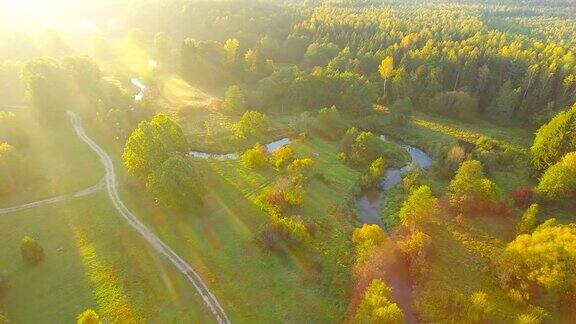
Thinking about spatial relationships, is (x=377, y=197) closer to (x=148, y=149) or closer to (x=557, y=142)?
(x=557, y=142)

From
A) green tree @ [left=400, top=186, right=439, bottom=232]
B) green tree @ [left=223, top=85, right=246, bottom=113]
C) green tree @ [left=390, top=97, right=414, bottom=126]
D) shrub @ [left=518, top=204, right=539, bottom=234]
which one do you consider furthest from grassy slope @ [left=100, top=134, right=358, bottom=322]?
green tree @ [left=390, top=97, right=414, bottom=126]

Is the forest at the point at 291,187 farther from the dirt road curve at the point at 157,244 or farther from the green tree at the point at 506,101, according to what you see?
the green tree at the point at 506,101

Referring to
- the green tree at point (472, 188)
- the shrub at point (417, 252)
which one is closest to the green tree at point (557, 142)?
the green tree at point (472, 188)

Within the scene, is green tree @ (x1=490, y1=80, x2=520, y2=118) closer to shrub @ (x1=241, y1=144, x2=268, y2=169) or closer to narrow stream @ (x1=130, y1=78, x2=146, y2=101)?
shrub @ (x1=241, y1=144, x2=268, y2=169)

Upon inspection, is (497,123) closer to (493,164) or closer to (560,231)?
(493,164)

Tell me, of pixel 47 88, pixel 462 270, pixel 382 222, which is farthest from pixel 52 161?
pixel 462 270

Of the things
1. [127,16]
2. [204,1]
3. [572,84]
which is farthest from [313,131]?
[127,16]

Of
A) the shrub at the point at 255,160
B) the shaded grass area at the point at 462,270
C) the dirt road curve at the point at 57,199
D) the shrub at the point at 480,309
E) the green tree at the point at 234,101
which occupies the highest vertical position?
the green tree at the point at 234,101
